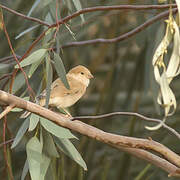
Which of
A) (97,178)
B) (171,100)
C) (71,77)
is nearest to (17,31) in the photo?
(71,77)

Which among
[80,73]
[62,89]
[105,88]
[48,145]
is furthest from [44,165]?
[105,88]

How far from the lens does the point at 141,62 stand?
3346mm

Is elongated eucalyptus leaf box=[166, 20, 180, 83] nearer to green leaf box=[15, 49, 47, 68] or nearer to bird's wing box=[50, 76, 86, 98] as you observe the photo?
green leaf box=[15, 49, 47, 68]

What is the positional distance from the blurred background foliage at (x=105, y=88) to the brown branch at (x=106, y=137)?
49 centimetres

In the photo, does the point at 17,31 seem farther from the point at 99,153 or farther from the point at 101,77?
the point at 101,77

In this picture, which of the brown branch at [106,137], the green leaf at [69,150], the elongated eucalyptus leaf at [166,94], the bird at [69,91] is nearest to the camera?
the elongated eucalyptus leaf at [166,94]

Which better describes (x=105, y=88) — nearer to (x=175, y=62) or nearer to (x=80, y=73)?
(x=80, y=73)

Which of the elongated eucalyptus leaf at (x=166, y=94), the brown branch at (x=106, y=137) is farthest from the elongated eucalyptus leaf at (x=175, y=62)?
the brown branch at (x=106, y=137)

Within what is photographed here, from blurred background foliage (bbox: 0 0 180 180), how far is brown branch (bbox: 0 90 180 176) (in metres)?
0.49

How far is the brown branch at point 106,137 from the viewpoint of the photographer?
1.41m

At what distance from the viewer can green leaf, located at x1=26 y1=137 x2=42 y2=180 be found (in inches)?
62.0

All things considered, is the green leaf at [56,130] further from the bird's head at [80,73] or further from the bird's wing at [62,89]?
the bird's head at [80,73]

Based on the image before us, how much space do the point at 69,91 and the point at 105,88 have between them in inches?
21.9

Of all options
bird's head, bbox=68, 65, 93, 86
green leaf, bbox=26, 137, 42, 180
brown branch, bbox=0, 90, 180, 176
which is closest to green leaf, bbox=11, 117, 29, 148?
green leaf, bbox=26, 137, 42, 180
